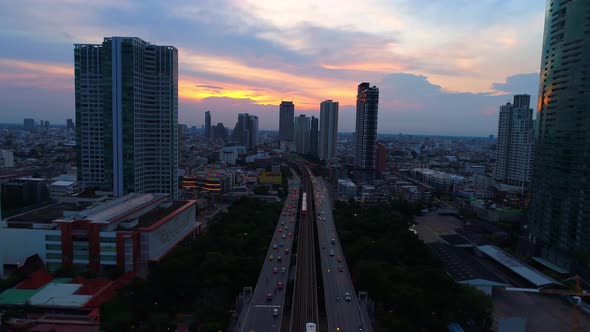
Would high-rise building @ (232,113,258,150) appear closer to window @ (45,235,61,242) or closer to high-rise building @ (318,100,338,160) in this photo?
high-rise building @ (318,100,338,160)

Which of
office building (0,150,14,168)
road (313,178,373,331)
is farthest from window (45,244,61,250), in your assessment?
office building (0,150,14,168)

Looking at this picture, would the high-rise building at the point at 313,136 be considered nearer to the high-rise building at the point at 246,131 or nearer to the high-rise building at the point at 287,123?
the high-rise building at the point at 246,131

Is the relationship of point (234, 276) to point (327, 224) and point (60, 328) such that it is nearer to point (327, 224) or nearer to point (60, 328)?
point (60, 328)

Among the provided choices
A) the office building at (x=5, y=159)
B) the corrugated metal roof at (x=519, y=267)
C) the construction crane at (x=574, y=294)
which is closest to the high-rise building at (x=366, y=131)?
the corrugated metal roof at (x=519, y=267)

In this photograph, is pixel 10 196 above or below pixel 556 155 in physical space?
below

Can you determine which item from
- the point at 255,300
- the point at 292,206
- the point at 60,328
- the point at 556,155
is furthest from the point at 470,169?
the point at 60,328

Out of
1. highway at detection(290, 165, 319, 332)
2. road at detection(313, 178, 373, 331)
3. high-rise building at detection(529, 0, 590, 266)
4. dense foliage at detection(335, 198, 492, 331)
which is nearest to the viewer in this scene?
road at detection(313, 178, 373, 331)

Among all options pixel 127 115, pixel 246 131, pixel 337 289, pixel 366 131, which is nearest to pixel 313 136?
pixel 246 131
